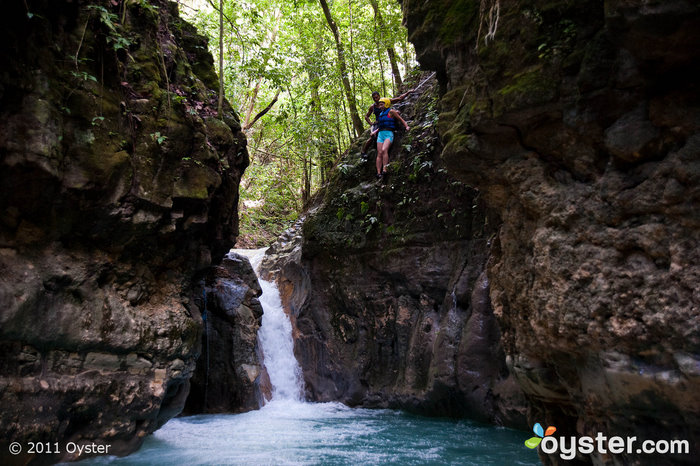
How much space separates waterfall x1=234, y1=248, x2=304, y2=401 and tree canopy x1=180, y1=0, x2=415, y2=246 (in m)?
5.20

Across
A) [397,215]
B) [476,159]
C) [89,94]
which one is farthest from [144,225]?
[397,215]

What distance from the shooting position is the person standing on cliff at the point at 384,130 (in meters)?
9.95

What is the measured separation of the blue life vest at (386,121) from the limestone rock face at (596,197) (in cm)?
550

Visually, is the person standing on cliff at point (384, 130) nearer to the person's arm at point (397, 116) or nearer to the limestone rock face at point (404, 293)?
the person's arm at point (397, 116)

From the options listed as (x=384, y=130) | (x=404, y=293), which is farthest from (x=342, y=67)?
(x=404, y=293)

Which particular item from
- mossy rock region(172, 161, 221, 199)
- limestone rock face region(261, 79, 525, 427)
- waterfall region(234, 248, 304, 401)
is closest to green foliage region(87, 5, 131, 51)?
mossy rock region(172, 161, 221, 199)

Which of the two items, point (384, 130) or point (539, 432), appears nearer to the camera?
point (539, 432)

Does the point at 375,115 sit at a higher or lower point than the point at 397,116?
higher

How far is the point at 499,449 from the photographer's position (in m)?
6.12

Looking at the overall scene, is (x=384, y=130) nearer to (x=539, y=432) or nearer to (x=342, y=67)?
(x=342, y=67)

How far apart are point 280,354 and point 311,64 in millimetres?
8278

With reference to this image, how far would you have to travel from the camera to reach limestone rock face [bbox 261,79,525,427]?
7508mm

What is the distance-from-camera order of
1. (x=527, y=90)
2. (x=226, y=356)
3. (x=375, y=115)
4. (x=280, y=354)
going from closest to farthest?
(x=527, y=90) < (x=226, y=356) < (x=375, y=115) < (x=280, y=354)

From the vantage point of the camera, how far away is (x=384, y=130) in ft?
32.9
